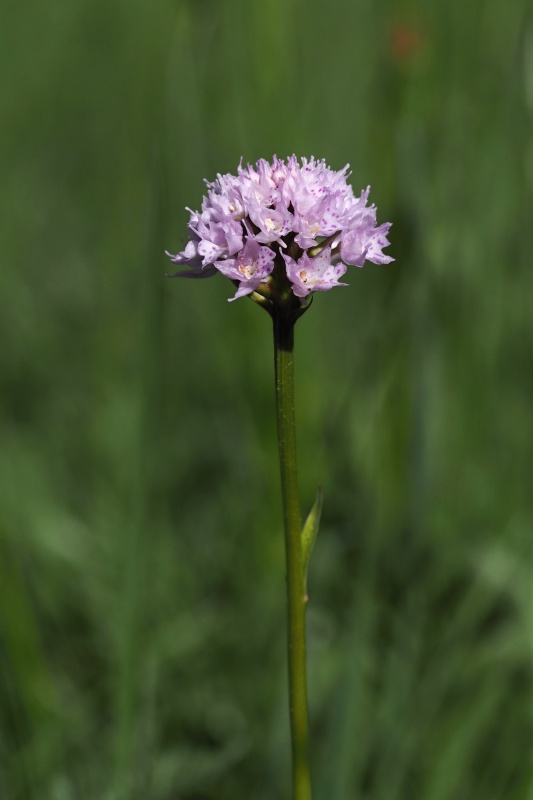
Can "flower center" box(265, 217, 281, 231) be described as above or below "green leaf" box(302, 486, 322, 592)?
above

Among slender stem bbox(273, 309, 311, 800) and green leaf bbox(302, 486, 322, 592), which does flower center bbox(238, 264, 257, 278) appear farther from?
green leaf bbox(302, 486, 322, 592)

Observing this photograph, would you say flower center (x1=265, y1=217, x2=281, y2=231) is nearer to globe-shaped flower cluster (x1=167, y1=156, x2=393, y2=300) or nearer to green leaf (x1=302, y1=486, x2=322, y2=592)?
globe-shaped flower cluster (x1=167, y1=156, x2=393, y2=300)

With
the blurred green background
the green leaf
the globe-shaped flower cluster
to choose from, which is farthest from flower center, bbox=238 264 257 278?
the blurred green background

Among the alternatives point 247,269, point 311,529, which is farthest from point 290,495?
point 247,269

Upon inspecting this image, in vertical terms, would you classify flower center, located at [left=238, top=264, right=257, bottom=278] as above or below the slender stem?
above

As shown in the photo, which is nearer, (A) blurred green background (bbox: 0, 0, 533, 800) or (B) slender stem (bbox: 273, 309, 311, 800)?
(B) slender stem (bbox: 273, 309, 311, 800)

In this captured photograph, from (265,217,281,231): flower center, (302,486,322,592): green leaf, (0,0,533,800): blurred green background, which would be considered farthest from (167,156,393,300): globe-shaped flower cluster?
(0,0,533,800): blurred green background

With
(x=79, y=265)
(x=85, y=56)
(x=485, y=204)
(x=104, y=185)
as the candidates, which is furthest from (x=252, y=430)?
(x=85, y=56)

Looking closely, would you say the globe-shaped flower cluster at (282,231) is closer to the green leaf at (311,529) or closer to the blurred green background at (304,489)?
the green leaf at (311,529)
